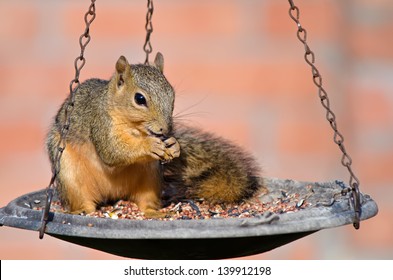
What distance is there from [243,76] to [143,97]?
0.61 meters

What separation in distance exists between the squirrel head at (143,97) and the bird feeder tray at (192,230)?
0.32 metres

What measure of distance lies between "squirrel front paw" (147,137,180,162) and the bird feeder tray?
270mm

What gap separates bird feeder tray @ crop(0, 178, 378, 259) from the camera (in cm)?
147

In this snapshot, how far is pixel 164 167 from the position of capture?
220 centimetres

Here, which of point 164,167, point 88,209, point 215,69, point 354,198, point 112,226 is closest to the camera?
point 112,226

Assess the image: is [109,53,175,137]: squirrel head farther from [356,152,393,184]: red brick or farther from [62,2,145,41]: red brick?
[356,152,393,184]: red brick

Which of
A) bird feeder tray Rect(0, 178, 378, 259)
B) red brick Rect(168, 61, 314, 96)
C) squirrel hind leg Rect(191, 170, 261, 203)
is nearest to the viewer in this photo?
bird feeder tray Rect(0, 178, 378, 259)

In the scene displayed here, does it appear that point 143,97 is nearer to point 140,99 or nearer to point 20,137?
point 140,99

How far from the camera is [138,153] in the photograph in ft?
6.34

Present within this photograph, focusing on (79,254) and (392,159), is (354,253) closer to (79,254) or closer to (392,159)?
(392,159)

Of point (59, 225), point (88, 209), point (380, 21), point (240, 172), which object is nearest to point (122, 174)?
point (88, 209)

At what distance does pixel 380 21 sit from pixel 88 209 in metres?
0.98

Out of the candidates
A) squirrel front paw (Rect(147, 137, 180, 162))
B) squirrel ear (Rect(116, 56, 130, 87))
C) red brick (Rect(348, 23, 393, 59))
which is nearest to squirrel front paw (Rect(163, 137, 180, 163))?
squirrel front paw (Rect(147, 137, 180, 162))

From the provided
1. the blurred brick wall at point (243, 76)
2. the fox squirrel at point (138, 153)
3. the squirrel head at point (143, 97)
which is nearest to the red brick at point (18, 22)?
the blurred brick wall at point (243, 76)
